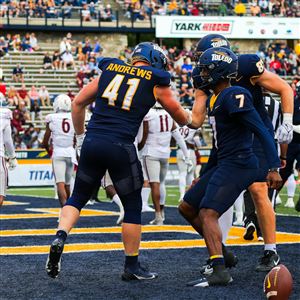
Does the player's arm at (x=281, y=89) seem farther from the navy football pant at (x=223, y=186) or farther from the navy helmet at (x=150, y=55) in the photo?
the navy helmet at (x=150, y=55)

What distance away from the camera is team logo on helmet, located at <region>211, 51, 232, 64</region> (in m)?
6.73

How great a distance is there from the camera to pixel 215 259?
652 cm

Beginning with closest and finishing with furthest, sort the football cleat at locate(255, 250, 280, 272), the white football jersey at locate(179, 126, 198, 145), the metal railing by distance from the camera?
the football cleat at locate(255, 250, 280, 272) < the white football jersey at locate(179, 126, 198, 145) < the metal railing

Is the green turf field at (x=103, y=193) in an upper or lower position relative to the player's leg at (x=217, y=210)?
lower

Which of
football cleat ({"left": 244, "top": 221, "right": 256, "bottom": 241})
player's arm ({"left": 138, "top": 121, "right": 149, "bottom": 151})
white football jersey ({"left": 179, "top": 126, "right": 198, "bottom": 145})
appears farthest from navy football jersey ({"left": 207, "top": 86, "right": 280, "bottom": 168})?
white football jersey ({"left": 179, "top": 126, "right": 198, "bottom": 145})

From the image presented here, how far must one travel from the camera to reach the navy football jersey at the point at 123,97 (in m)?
6.74

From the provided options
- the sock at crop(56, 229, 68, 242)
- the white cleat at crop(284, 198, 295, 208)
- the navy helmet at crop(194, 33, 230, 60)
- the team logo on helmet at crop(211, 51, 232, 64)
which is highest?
the team logo on helmet at crop(211, 51, 232, 64)

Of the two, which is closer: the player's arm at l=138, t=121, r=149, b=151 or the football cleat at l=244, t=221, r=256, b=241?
the football cleat at l=244, t=221, r=256, b=241

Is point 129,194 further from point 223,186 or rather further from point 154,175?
point 154,175

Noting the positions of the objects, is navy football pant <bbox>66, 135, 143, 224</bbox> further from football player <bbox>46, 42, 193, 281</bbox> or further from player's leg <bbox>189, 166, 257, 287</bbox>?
player's leg <bbox>189, 166, 257, 287</bbox>

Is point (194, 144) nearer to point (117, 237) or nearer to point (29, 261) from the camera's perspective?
point (117, 237)

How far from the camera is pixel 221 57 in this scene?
22.1 feet

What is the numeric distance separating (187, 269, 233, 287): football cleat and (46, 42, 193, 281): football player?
18.8 inches

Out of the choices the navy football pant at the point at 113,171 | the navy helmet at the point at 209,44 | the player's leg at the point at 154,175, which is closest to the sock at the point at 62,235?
the navy football pant at the point at 113,171
